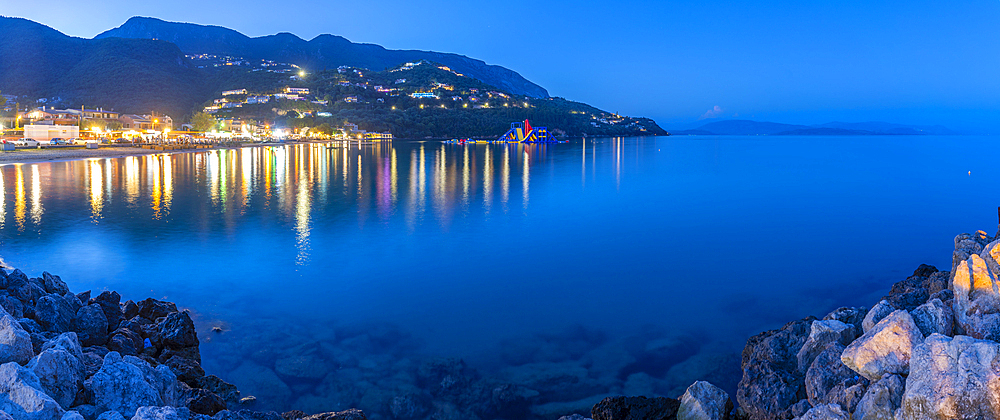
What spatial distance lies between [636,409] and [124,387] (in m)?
4.32

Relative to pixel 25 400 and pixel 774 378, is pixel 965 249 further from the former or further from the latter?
pixel 25 400

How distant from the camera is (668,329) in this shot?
8.41 meters

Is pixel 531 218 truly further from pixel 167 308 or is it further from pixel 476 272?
pixel 167 308

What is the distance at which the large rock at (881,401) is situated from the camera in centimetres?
441

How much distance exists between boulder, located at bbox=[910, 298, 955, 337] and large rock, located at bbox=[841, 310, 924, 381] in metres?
0.40

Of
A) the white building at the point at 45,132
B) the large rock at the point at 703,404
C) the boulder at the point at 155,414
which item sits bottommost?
the large rock at the point at 703,404

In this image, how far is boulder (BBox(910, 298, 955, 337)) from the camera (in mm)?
5281

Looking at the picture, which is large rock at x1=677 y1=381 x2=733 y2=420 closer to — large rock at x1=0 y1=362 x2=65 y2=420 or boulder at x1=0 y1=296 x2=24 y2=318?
large rock at x1=0 y1=362 x2=65 y2=420

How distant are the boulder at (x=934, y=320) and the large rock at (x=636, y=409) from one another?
234 cm

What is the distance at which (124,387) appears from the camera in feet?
14.6

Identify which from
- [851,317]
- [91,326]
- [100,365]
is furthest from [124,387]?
[851,317]

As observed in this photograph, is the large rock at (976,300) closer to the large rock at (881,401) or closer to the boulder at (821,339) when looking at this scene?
the boulder at (821,339)

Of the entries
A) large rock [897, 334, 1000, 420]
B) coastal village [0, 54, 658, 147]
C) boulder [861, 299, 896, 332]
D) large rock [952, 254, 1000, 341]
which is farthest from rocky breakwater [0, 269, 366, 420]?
coastal village [0, 54, 658, 147]

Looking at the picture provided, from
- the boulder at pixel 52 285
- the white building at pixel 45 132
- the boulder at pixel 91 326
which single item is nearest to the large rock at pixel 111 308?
the boulder at pixel 91 326
